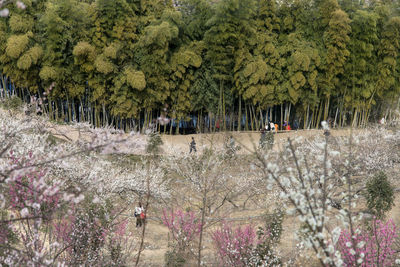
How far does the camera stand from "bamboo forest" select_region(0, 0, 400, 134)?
16.8m

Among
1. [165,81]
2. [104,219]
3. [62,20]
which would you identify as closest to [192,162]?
[165,81]

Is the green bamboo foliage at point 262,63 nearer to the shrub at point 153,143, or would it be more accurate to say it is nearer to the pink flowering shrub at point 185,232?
the shrub at point 153,143

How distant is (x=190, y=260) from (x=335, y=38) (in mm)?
11451

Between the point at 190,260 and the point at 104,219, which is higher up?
the point at 104,219

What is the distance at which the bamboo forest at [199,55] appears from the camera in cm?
1681

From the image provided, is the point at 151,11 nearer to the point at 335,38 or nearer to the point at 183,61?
the point at 183,61

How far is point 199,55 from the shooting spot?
17.4m

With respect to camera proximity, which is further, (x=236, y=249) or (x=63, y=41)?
(x=63, y=41)

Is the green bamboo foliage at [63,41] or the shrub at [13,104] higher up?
the green bamboo foliage at [63,41]

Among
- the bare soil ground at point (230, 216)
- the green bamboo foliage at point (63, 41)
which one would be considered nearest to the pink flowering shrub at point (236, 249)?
the bare soil ground at point (230, 216)

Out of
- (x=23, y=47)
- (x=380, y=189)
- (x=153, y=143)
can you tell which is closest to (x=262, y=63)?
(x=153, y=143)

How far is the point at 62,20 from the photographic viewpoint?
16.9 metres

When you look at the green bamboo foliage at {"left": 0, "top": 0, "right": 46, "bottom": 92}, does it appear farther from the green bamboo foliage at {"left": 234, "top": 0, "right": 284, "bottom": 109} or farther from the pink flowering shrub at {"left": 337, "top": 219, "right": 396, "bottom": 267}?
the pink flowering shrub at {"left": 337, "top": 219, "right": 396, "bottom": 267}

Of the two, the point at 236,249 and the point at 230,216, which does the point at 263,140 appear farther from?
the point at 236,249
